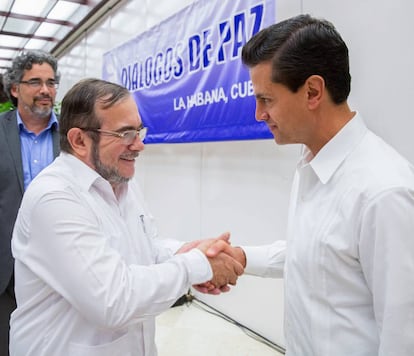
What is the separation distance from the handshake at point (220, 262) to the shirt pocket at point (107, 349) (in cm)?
32

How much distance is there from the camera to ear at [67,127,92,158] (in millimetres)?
1195

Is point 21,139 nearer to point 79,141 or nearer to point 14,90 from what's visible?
point 14,90

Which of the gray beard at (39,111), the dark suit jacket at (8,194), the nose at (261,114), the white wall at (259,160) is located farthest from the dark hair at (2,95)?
the nose at (261,114)

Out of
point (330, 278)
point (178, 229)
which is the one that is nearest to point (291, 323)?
point (330, 278)

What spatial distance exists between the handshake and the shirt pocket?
0.32 m

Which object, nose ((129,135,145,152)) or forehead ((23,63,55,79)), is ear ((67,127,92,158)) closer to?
nose ((129,135,145,152))

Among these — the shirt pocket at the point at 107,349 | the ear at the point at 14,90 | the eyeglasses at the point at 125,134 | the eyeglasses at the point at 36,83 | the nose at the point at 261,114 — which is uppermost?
the eyeglasses at the point at 36,83

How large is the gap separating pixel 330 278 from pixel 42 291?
2.59 feet

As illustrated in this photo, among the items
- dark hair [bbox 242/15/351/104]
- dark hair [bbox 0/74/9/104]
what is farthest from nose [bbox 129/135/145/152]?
dark hair [bbox 0/74/9/104]

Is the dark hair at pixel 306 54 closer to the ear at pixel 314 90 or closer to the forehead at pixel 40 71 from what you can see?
the ear at pixel 314 90

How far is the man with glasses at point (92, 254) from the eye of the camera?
3.21 feet

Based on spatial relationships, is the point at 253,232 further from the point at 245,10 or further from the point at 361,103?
the point at 245,10

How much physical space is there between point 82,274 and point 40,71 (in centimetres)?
167

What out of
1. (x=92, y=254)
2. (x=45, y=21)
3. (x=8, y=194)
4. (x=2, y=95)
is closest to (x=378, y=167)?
(x=92, y=254)
